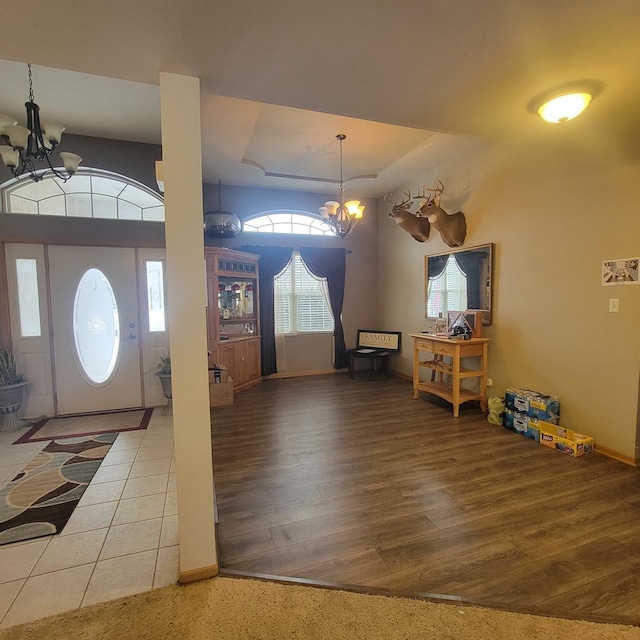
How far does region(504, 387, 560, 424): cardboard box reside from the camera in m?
3.32

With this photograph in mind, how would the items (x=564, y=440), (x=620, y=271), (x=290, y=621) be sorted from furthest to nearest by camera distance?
(x=564, y=440) → (x=620, y=271) → (x=290, y=621)

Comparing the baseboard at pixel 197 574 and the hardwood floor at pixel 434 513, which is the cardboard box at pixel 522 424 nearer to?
the hardwood floor at pixel 434 513

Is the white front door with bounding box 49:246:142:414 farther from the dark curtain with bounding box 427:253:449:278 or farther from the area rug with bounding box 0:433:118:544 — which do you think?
the dark curtain with bounding box 427:253:449:278

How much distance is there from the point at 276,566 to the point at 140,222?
4.21m

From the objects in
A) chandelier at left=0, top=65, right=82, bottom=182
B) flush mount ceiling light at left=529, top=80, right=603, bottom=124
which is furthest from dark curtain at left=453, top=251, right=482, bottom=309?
chandelier at left=0, top=65, right=82, bottom=182

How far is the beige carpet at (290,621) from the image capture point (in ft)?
4.74

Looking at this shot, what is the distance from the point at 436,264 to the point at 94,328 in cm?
469

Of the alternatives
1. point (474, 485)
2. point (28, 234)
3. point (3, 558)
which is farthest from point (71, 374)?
point (474, 485)

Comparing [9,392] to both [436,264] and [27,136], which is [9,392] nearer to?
[27,136]

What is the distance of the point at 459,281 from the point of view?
4574 millimetres

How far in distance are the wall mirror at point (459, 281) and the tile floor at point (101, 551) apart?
12.7 feet

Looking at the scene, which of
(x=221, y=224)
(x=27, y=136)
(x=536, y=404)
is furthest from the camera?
(x=221, y=224)

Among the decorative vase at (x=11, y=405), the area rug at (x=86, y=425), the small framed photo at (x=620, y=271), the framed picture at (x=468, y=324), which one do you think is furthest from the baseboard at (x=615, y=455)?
the decorative vase at (x=11, y=405)

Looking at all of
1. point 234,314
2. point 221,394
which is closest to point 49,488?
point 221,394
